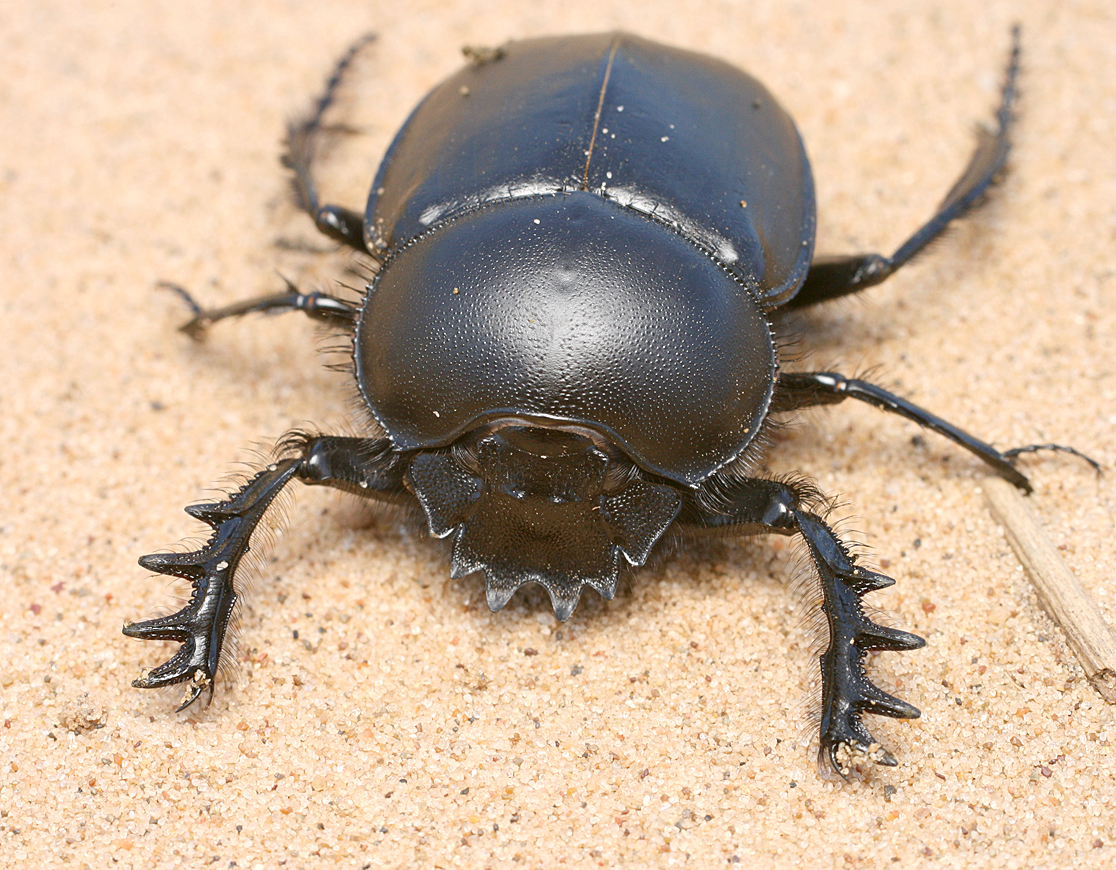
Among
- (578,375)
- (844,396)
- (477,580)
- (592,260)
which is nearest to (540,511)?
Result: (578,375)

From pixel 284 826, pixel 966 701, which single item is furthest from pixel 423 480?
pixel 966 701

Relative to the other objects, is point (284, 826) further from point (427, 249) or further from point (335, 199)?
point (335, 199)

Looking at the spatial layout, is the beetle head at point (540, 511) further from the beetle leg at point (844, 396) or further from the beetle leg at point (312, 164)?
the beetle leg at point (312, 164)

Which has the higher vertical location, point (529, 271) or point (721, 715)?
point (529, 271)

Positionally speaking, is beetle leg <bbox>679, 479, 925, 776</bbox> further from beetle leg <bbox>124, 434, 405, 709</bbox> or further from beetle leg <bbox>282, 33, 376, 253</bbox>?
beetle leg <bbox>282, 33, 376, 253</bbox>

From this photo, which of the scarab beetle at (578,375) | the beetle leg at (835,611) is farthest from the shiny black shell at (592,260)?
the beetle leg at (835,611)

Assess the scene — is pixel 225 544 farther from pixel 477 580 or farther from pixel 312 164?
pixel 312 164
